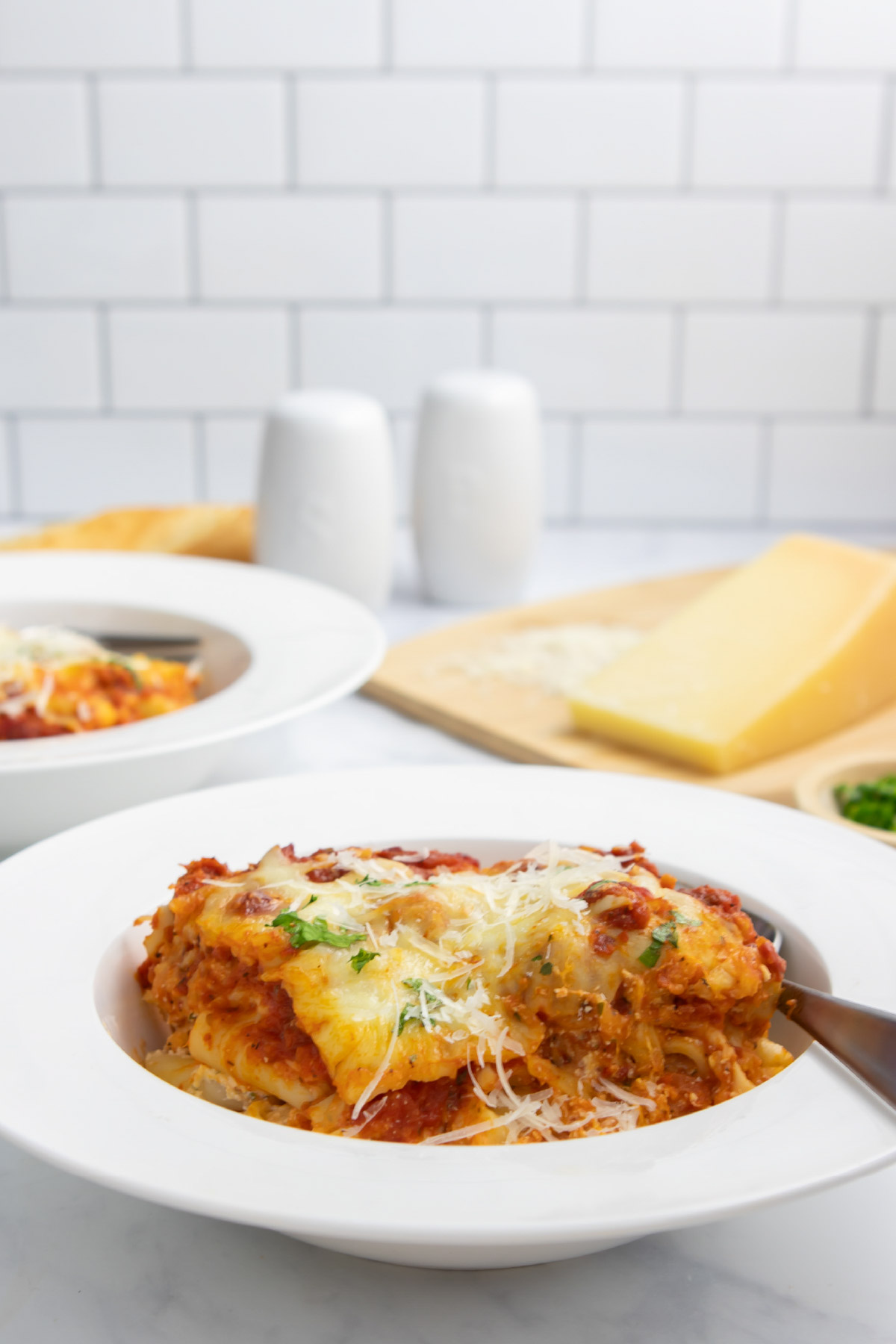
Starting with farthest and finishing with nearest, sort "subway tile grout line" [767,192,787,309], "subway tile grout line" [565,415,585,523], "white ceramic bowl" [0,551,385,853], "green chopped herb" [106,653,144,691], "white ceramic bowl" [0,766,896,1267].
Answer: "subway tile grout line" [565,415,585,523] < "subway tile grout line" [767,192,787,309] < "green chopped herb" [106,653,144,691] < "white ceramic bowl" [0,551,385,853] < "white ceramic bowl" [0,766,896,1267]

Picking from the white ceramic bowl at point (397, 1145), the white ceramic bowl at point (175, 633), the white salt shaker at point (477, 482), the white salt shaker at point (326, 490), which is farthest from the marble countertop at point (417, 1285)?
the white salt shaker at point (477, 482)

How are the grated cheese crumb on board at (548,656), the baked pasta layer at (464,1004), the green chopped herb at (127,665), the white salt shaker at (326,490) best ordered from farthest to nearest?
the white salt shaker at (326,490) < the grated cheese crumb on board at (548,656) < the green chopped herb at (127,665) < the baked pasta layer at (464,1004)

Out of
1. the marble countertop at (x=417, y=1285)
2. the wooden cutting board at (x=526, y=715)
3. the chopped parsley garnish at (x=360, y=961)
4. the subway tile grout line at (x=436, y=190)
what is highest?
the subway tile grout line at (x=436, y=190)

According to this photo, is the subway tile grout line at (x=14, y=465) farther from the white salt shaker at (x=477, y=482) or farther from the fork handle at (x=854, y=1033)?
the fork handle at (x=854, y=1033)

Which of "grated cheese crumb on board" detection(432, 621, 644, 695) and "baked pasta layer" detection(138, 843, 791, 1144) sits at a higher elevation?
"baked pasta layer" detection(138, 843, 791, 1144)

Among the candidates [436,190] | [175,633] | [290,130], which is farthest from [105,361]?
[175,633]

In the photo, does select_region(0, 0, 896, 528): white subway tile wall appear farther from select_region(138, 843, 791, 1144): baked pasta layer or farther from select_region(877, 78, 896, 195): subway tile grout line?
select_region(138, 843, 791, 1144): baked pasta layer

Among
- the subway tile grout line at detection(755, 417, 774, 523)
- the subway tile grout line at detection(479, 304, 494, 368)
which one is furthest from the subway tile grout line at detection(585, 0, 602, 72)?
the subway tile grout line at detection(755, 417, 774, 523)
